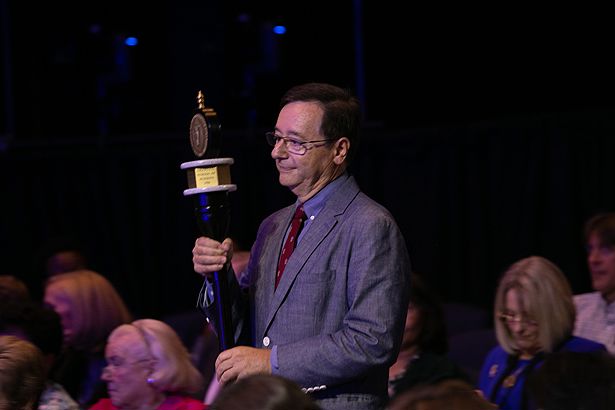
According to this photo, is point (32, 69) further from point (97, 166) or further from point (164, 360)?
point (164, 360)

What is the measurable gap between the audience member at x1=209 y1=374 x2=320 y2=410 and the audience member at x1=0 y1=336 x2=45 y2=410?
1260 millimetres

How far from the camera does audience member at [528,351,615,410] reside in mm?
2545

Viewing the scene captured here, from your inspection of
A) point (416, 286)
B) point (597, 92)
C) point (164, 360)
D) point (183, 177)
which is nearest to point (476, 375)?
point (416, 286)

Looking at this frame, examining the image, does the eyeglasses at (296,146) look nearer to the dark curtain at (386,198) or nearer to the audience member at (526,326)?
the audience member at (526,326)

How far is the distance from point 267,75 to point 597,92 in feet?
7.85

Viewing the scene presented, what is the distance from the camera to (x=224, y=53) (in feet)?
26.4

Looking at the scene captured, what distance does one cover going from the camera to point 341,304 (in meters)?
2.86

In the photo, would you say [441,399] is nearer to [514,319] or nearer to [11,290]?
[514,319]

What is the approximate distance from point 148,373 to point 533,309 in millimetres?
1398

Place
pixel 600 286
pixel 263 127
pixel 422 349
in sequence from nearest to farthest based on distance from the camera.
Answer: pixel 422 349 → pixel 600 286 → pixel 263 127

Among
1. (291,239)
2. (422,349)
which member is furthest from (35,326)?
(291,239)

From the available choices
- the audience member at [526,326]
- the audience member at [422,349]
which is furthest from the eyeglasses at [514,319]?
the audience member at [422,349]

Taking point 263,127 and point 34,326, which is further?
point 263,127

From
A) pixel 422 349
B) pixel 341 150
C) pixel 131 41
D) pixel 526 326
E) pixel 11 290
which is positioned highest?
pixel 131 41
